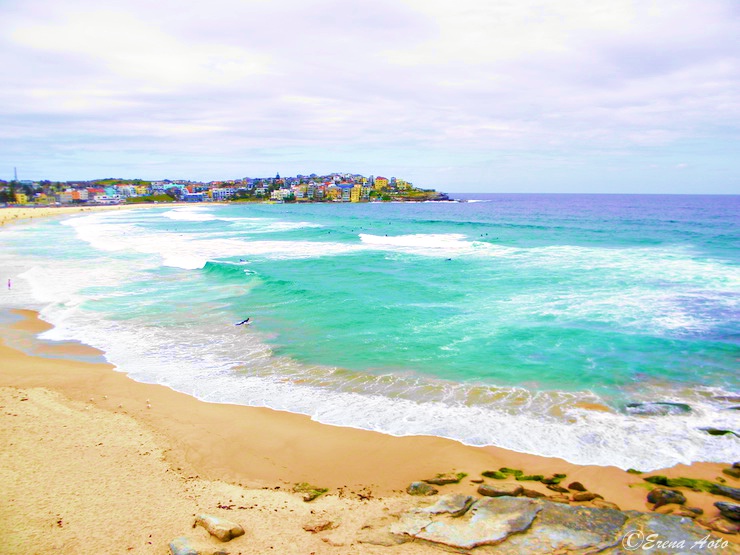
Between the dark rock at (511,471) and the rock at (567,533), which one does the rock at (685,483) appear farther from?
the dark rock at (511,471)

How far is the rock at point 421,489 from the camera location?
7.61 m

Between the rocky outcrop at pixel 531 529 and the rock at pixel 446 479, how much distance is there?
0.71 metres

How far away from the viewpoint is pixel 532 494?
742 cm

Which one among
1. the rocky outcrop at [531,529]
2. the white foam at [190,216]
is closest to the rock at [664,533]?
the rocky outcrop at [531,529]

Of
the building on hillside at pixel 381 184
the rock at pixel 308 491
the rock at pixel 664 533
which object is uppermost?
the building on hillside at pixel 381 184

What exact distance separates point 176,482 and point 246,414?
8.40ft

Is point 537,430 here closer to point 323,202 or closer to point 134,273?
point 134,273

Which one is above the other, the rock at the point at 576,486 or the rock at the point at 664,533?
the rock at the point at 664,533

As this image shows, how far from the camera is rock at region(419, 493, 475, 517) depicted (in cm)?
693

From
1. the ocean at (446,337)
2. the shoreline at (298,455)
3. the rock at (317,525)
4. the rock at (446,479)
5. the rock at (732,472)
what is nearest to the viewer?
the rock at (317,525)

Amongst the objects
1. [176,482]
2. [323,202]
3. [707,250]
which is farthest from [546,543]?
[323,202]

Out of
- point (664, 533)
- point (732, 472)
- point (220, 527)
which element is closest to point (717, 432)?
point (732, 472)

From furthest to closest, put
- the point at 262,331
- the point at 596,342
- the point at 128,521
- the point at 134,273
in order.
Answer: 1. the point at 134,273
2. the point at 262,331
3. the point at 596,342
4. the point at 128,521

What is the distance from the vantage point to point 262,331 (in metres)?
15.9
